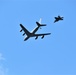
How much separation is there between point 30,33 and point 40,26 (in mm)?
6303

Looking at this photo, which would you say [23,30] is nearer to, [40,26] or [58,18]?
[40,26]

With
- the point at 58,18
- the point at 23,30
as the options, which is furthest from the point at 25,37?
the point at 58,18

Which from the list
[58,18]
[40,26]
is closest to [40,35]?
[40,26]

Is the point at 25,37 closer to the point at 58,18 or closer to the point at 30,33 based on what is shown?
the point at 30,33

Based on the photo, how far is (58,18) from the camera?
12938 cm

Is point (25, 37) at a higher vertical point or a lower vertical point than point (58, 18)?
lower

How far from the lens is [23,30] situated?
12381cm

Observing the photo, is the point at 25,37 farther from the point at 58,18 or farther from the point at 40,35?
the point at 58,18

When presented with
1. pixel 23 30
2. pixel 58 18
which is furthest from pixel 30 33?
pixel 58 18

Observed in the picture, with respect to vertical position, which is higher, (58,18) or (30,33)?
(58,18)

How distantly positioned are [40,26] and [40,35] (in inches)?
180

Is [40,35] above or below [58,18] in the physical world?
below

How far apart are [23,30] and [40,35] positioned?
29.4 ft

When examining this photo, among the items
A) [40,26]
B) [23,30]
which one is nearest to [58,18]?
[40,26]
